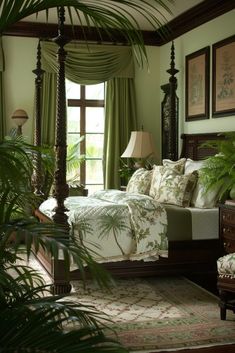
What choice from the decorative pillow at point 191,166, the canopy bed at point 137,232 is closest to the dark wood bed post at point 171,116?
the decorative pillow at point 191,166

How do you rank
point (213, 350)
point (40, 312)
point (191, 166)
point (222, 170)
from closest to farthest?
point (40, 312) → point (213, 350) → point (222, 170) → point (191, 166)

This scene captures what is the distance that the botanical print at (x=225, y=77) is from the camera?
5.20 metres

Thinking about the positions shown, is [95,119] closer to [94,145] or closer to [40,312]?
[94,145]

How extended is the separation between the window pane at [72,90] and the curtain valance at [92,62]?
0.98ft

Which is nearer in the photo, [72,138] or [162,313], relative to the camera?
[162,313]

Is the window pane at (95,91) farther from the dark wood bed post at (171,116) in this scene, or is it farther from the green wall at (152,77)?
the dark wood bed post at (171,116)

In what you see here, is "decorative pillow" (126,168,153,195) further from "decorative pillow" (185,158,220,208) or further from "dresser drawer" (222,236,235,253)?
"dresser drawer" (222,236,235,253)

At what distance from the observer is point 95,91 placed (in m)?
6.98

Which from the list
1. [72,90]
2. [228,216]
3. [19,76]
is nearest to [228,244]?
[228,216]

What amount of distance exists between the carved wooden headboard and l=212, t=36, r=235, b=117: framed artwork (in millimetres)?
265

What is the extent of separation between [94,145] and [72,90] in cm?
83

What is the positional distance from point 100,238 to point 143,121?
3.50 m

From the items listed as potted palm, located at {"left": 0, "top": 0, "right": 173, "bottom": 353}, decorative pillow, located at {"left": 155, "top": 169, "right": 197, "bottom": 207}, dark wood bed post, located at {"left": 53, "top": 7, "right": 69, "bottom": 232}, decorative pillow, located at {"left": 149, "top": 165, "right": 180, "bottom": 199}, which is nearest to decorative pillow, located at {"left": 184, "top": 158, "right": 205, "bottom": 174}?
decorative pillow, located at {"left": 149, "top": 165, "right": 180, "bottom": 199}

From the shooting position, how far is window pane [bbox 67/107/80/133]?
6.92 metres
